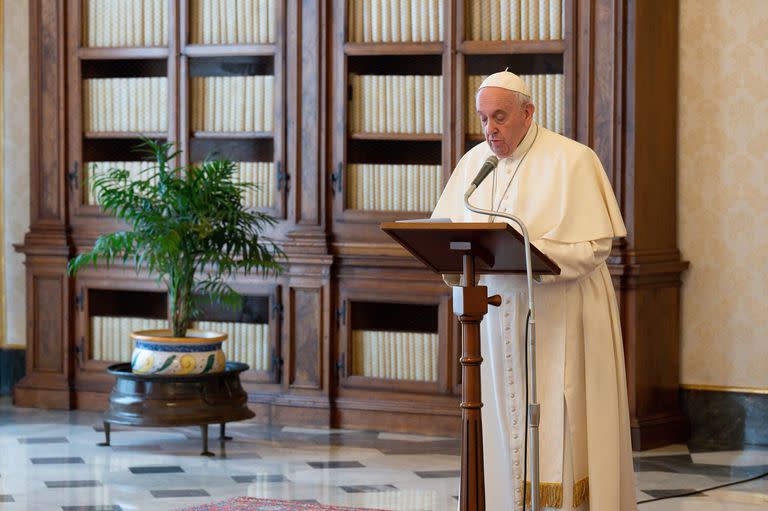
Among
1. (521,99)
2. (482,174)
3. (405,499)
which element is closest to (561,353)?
(521,99)

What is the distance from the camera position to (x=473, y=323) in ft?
11.2

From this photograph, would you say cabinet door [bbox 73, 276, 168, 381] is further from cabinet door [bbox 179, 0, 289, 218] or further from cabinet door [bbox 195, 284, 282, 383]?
cabinet door [bbox 179, 0, 289, 218]

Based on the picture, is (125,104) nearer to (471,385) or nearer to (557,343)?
(557,343)

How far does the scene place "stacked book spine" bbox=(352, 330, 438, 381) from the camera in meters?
6.69

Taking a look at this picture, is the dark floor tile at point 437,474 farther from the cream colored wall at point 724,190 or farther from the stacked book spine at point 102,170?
the stacked book spine at point 102,170

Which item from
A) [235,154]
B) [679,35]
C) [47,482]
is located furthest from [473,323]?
[235,154]

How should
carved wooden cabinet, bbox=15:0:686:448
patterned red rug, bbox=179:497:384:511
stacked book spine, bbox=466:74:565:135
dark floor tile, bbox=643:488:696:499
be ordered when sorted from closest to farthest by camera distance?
patterned red rug, bbox=179:497:384:511 → dark floor tile, bbox=643:488:696:499 → carved wooden cabinet, bbox=15:0:686:448 → stacked book spine, bbox=466:74:565:135

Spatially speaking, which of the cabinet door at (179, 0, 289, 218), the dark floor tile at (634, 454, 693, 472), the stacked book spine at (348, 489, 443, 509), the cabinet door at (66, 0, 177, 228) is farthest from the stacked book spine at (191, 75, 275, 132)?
the dark floor tile at (634, 454, 693, 472)

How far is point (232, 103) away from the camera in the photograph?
7062mm

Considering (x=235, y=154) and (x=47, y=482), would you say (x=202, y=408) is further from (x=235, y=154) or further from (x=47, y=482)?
(x=235, y=154)

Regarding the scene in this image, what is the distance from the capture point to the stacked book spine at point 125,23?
282 inches

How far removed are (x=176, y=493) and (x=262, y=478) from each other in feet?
1.55

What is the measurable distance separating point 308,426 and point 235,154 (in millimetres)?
1718

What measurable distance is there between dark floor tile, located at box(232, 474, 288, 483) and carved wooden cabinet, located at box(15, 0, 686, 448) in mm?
1231
